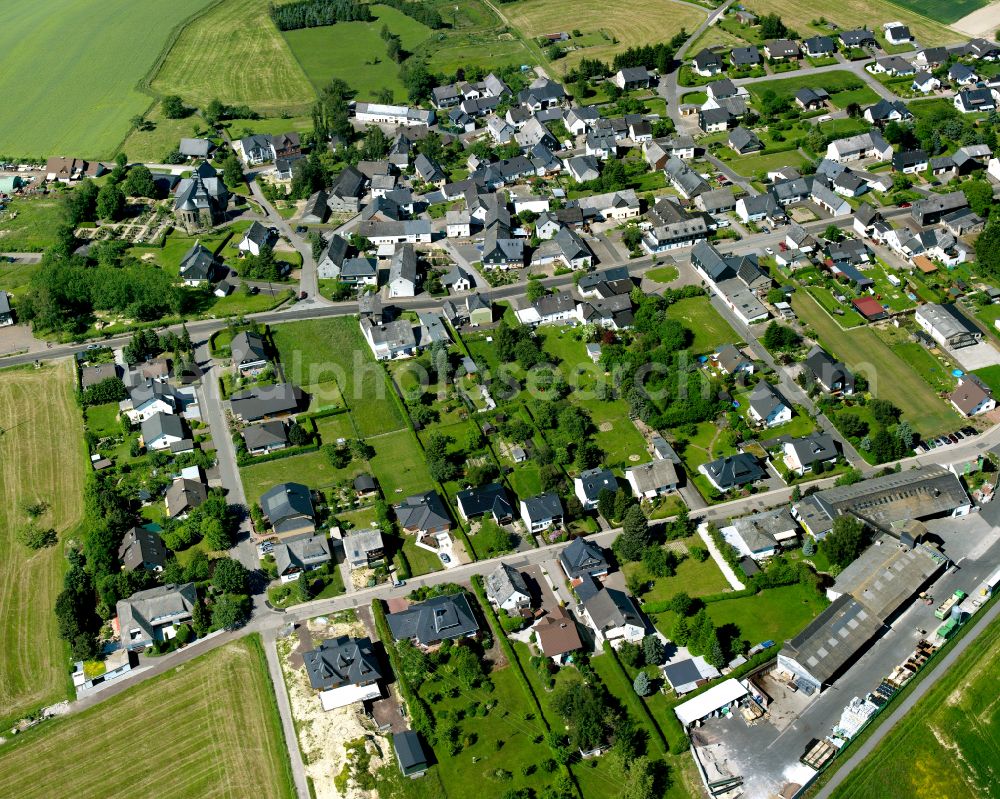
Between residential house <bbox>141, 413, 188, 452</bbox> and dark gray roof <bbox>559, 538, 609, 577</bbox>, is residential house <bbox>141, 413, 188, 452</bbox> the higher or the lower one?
the higher one

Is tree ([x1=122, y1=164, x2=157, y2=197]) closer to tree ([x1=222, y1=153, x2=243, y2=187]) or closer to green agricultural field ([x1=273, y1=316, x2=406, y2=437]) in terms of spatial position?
tree ([x1=222, y1=153, x2=243, y2=187])

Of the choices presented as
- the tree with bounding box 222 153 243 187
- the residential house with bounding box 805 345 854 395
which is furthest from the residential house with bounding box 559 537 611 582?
the tree with bounding box 222 153 243 187

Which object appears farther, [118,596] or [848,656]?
[118,596]

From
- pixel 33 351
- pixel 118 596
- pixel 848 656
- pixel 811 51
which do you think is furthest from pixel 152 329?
pixel 811 51

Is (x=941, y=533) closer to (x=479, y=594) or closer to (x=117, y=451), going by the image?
(x=479, y=594)

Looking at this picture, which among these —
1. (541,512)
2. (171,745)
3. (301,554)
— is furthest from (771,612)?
(171,745)

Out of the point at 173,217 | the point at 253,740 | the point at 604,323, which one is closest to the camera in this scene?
the point at 253,740

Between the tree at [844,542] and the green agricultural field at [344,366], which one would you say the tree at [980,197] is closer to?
the tree at [844,542]
